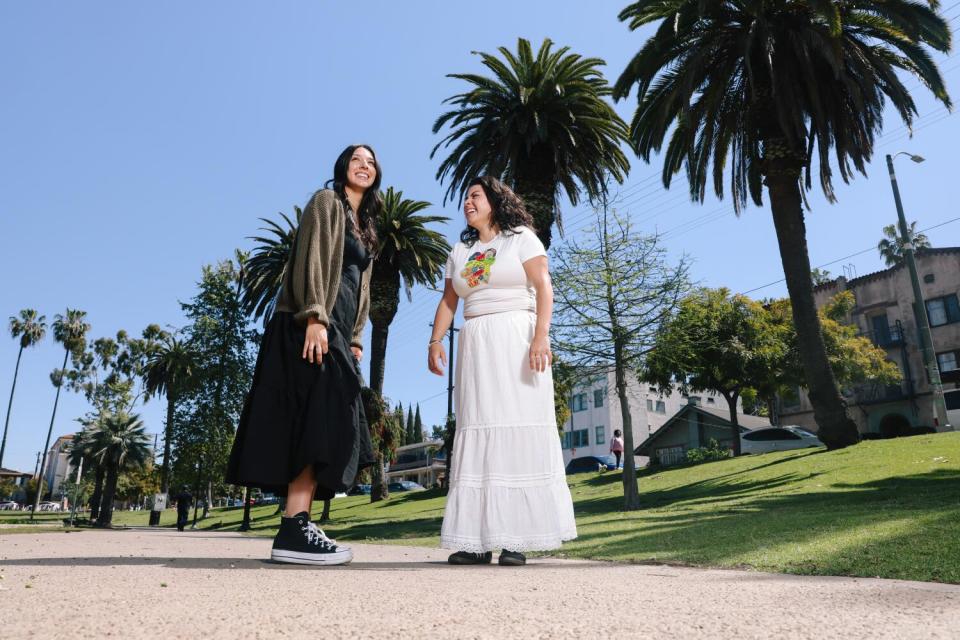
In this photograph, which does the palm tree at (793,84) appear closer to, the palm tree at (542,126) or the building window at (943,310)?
the palm tree at (542,126)

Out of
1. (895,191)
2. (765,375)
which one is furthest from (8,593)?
(765,375)

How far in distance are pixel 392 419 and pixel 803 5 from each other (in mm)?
19111

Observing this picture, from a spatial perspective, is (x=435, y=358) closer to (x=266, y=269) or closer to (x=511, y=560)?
(x=511, y=560)

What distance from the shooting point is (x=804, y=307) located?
1669cm

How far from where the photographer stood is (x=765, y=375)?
31.4m

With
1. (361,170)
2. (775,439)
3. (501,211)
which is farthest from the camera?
(775,439)

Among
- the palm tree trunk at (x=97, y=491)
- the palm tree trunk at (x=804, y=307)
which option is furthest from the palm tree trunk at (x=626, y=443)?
the palm tree trunk at (x=97, y=491)

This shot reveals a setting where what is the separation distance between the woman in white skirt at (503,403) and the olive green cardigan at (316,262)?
3.02ft

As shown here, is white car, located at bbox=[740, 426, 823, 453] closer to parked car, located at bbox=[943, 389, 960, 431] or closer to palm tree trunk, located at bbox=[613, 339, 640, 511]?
parked car, located at bbox=[943, 389, 960, 431]

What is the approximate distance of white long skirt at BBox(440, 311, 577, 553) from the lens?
3.80 meters

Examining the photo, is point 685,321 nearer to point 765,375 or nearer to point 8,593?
point 8,593

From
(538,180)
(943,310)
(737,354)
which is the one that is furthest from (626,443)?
(943,310)

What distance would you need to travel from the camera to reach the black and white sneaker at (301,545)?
137 inches

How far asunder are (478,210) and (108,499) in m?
35.5
